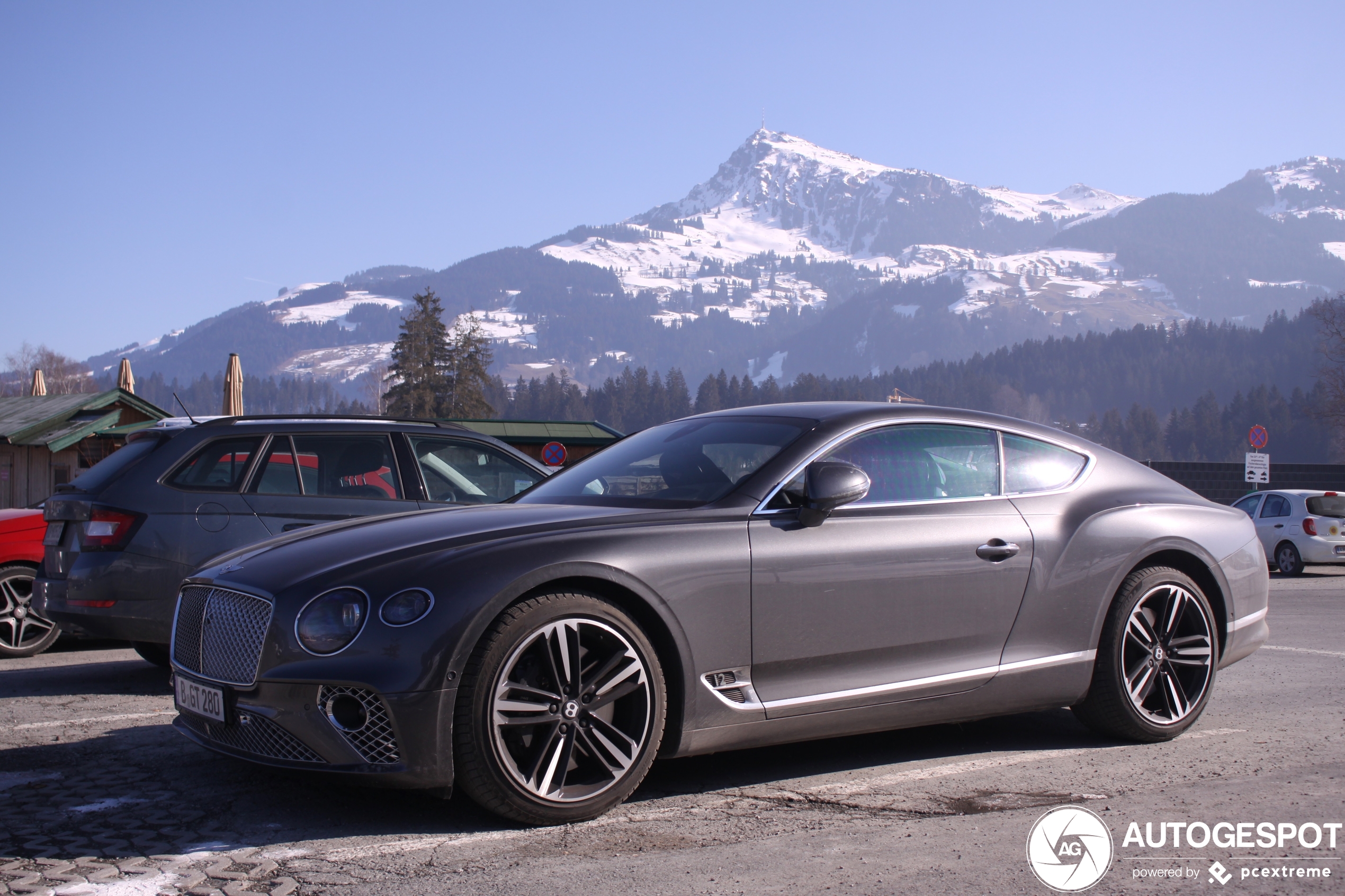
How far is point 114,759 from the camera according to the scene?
179 inches

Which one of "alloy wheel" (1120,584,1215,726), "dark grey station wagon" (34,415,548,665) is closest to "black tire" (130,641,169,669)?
"dark grey station wagon" (34,415,548,665)

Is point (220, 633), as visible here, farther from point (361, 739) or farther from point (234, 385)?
point (234, 385)

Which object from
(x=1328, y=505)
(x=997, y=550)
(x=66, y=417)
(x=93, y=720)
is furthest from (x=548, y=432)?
(x=997, y=550)

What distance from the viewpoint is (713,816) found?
3.82m

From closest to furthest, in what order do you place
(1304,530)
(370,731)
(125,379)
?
(370,731), (1304,530), (125,379)

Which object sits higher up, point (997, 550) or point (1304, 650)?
point (997, 550)

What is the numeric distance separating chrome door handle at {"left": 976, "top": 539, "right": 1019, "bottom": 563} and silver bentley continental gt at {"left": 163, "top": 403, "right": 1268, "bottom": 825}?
0.04 feet

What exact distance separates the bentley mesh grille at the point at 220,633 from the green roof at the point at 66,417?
19.3 metres

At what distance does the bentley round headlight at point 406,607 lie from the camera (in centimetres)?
347

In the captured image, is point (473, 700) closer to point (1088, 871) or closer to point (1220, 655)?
point (1088, 871)

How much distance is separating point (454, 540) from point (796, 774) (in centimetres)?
169

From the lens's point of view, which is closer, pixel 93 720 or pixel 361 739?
pixel 361 739

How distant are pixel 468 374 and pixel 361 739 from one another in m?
94.5

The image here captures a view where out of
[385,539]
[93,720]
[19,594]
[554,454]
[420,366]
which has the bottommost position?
[93,720]
